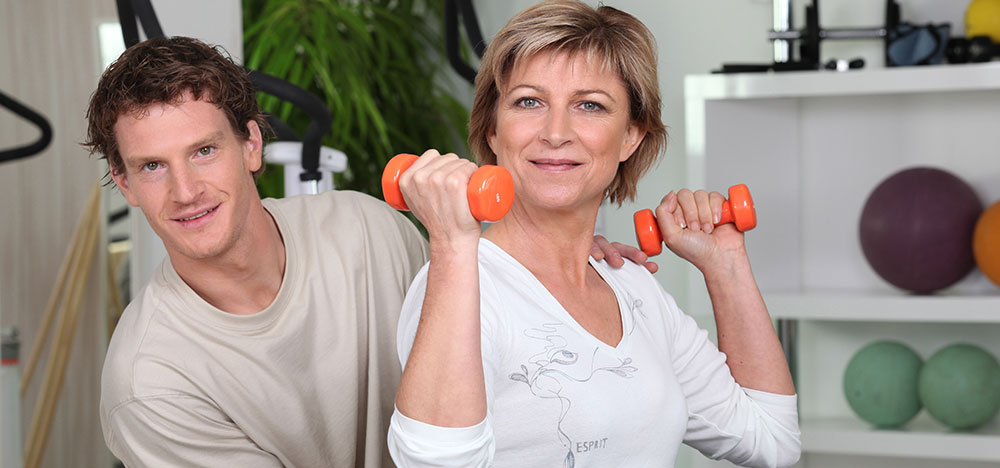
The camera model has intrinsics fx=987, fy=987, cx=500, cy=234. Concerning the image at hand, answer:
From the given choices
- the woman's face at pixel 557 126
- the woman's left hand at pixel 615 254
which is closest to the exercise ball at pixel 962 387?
the woman's left hand at pixel 615 254

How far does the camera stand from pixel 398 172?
2.78ft

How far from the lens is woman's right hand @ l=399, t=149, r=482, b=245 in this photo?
0.81m

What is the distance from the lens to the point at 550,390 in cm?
95

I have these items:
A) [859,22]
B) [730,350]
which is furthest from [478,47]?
[859,22]

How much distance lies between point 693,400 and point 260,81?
0.73 meters

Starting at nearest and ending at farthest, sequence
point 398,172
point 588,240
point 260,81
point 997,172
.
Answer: point 398,172 → point 588,240 → point 260,81 → point 997,172

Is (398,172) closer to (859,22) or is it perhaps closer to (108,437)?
(108,437)

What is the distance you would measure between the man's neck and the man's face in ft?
0.06

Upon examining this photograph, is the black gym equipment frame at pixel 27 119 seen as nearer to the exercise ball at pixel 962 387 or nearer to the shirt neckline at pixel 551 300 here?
the shirt neckline at pixel 551 300

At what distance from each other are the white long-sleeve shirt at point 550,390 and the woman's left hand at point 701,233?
0.39 ft

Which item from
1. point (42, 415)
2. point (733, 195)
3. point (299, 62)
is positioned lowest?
point (42, 415)

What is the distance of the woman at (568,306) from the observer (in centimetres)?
83

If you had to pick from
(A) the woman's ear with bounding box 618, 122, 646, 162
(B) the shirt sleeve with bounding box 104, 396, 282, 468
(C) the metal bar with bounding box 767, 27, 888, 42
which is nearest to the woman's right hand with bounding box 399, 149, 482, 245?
(A) the woman's ear with bounding box 618, 122, 646, 162

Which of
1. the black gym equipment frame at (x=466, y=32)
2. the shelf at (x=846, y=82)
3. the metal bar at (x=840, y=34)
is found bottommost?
the shelf at (x=846, y=82)
